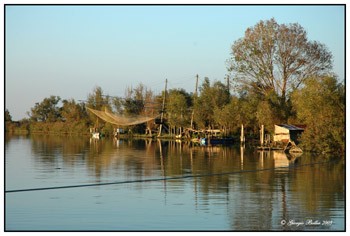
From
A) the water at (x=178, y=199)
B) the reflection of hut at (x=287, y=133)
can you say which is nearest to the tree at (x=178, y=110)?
the reflection of hut at (x=287, y=133)

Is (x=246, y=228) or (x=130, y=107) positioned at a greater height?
(x=130, y=107)

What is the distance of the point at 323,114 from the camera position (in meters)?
26.8

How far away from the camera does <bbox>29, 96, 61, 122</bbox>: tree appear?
75375 millimetres

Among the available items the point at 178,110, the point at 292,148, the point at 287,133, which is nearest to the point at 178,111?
the point at 178,110

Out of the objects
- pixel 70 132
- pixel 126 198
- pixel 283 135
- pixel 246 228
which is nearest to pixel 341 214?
pixel 246 228

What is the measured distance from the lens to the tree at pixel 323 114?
25734mm

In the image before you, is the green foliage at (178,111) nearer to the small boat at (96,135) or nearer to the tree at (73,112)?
the small boat at (96,135)

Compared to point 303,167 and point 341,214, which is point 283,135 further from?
point 341,214

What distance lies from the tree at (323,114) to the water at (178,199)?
6159mm

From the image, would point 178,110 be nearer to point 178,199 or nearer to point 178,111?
point 178,111

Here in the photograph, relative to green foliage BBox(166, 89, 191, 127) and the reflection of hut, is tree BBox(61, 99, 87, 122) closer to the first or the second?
green foliage BBox(166, 89, 191, 127)

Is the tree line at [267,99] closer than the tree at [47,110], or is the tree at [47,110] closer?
the tree line at [267,99]

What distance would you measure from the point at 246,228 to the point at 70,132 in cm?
5927

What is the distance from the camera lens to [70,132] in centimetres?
6731
